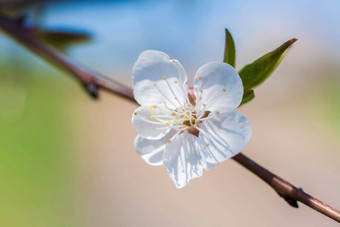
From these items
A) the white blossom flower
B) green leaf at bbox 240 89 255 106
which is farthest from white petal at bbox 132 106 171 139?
green leaf at bbox 240 89 255 106

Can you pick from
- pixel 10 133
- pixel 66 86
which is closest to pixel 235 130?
pixel 10 133

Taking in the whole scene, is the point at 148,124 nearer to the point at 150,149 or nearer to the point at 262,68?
the point at 150,149

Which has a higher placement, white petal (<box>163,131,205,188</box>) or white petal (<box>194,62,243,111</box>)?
white petal (<box>194,62,243,111</box>)

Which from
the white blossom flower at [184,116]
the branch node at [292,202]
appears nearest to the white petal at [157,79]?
the white blossom flower at [184,116]

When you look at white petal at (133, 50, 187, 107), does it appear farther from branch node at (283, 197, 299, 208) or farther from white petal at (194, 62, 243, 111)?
branch node at (283, 197, 299, 208)

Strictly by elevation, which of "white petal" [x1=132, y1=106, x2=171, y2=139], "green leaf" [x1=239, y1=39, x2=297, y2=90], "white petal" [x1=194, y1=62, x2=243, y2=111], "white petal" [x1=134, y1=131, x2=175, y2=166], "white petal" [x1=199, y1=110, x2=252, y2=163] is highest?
"green leaf" [x1=239, y1=39, x2=297, y2=90]

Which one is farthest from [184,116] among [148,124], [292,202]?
[292,202]
